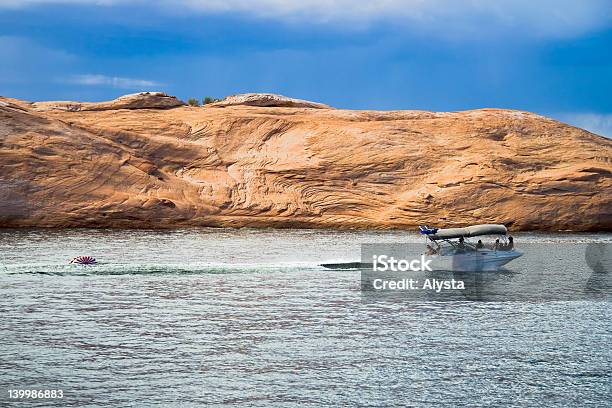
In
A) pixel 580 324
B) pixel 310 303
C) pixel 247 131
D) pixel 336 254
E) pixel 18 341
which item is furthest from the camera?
pixel 247 131

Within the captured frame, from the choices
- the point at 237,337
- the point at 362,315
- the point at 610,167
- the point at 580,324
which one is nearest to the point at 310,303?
the point at 362,315

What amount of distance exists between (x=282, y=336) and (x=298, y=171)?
1581 inches

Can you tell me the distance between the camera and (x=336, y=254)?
37312 mm

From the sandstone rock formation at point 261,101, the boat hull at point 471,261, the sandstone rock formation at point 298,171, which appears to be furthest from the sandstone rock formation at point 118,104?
the boat hull at point 471,261

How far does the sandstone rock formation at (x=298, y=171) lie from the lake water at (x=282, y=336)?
2027cm

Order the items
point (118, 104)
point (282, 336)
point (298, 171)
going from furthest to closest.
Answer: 1. point (118, 104)
2. point (298, 171)
3. point (282, 336)

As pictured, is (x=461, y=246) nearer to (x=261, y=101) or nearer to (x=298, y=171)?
(x=298, y=171)

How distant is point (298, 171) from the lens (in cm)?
6038

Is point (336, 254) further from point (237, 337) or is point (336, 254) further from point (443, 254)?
point (237, 337)

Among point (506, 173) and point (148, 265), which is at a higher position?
point (506, 173)

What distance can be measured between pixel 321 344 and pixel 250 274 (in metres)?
12.2

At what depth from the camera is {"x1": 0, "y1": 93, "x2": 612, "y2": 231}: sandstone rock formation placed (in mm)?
55000

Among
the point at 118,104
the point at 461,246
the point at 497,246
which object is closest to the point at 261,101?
the point at 118,104

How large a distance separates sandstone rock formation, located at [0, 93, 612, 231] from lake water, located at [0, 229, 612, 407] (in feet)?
66.5
